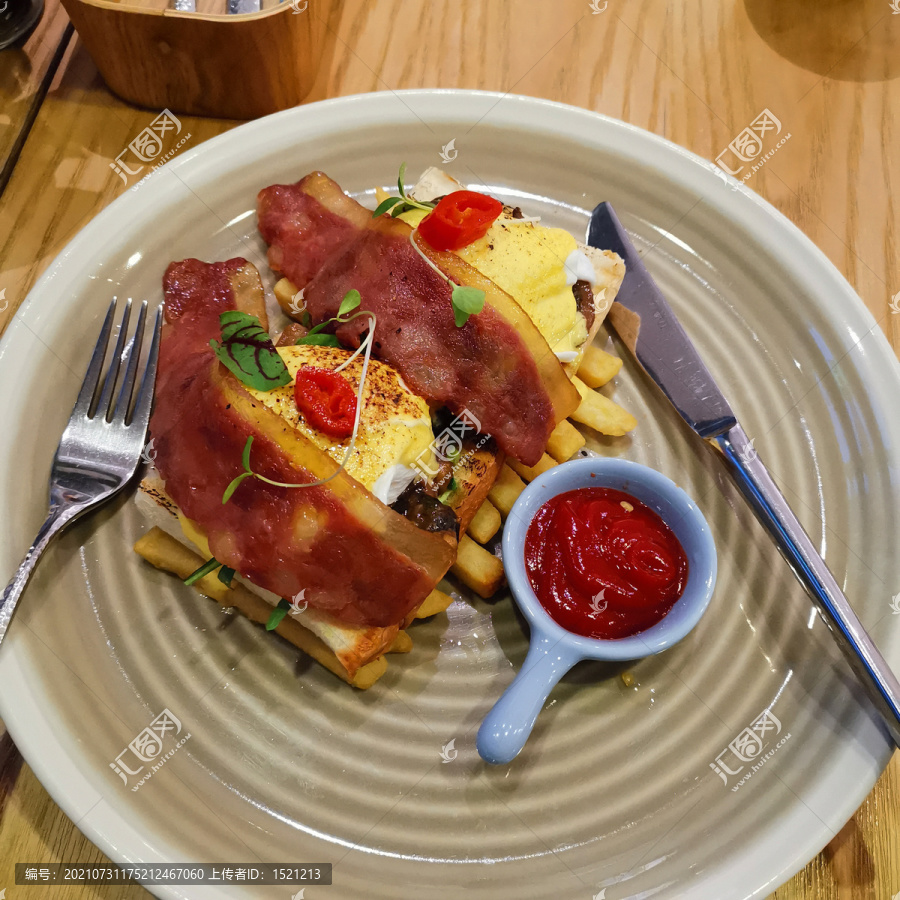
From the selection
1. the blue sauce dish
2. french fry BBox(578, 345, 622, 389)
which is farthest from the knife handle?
french fry BBox(578, 345, 622, 389)

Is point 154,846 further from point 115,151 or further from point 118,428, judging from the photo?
point 115,151

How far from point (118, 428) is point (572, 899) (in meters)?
2.49

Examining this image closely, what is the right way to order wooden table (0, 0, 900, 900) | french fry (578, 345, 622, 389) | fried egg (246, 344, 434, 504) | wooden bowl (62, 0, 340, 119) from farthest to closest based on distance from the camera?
1. wooden table (0, 0, 900, 900)
2. wooden bowl (62, 0, 340, 119)
3. french fry (578, 345, 622, 389)
4. fried egg (246, 344, 434, 504)

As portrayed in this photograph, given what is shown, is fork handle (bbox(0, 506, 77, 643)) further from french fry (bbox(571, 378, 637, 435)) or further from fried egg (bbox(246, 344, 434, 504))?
french fry (bbox(571, 378, 637, 435))

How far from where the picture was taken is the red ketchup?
2.61 m

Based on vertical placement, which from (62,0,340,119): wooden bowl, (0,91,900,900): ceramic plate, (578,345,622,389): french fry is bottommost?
(0,91,900,900): ceramic plate

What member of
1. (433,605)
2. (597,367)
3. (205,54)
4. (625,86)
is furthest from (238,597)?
(625,86)

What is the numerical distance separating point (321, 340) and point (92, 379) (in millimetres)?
989

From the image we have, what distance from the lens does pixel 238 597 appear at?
2.76 m

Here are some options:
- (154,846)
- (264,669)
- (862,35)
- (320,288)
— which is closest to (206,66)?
(320,288)

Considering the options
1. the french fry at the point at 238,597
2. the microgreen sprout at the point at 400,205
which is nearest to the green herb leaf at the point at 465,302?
the microgreen sprout at the point at 400,205

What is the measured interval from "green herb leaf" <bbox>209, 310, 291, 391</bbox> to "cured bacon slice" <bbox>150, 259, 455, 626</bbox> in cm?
5

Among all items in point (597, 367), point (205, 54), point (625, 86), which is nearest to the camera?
point (597, 367)

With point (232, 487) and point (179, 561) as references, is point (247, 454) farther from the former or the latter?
point (179, 561)
